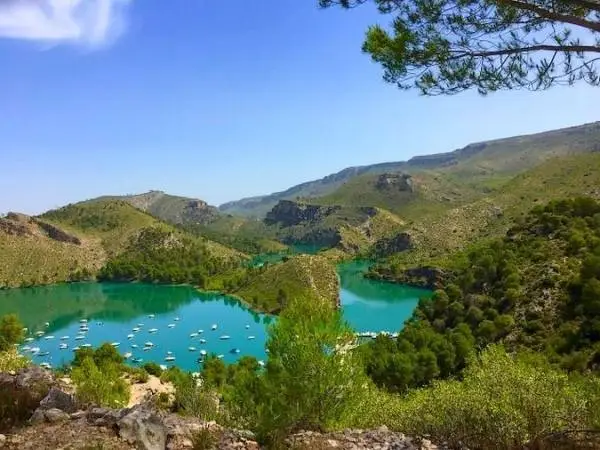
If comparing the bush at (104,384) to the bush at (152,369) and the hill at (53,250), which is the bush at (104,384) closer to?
the bush at (152,369)

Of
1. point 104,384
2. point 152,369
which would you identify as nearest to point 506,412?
point 104,384

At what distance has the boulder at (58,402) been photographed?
1233 centimetres

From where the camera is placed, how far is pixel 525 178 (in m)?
186

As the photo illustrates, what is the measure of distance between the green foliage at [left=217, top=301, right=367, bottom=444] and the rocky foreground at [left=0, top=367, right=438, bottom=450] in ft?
10.6

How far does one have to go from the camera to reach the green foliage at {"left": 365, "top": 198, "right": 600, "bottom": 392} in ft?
139

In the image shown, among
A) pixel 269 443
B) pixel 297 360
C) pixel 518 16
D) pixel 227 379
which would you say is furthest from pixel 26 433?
pixel 227 379

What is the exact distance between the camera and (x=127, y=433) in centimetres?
1027

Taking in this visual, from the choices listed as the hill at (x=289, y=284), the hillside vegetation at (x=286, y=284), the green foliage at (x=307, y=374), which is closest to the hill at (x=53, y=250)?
the hillside vegetation at (x=286, y=284)

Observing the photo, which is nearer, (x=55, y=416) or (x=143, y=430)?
(x=143, y=430)

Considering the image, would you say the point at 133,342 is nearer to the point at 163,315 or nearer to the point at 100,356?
the point at 163,315

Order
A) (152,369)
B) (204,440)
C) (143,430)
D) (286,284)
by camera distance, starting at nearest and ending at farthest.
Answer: (143,430) → (204,440) → (152,369) → (286,284)

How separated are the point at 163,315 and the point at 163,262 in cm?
5868

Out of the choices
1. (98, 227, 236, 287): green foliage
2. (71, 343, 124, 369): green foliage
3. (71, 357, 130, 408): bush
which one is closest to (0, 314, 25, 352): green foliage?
(71, 343, 124, 369): green foliage

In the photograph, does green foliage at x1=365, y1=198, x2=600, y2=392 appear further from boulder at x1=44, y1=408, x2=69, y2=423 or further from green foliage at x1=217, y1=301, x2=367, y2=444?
boulder at x1=44, y1=408, x2=69, y2=423
